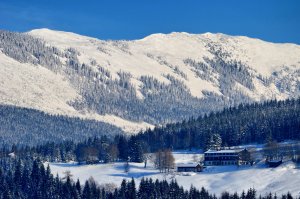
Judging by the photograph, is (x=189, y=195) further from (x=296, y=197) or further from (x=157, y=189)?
(x=296, y=197)

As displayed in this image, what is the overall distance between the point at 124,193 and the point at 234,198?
1095 inches

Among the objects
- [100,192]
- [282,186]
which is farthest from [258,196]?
[100,192]

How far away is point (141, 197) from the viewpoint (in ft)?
632

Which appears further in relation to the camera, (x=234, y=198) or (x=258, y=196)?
(x=258, y=196)

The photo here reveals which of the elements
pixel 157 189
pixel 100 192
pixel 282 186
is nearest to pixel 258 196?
pixel 282 186

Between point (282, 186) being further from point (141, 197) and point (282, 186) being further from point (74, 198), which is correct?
point (74, 198)

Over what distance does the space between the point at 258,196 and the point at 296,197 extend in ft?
39.6

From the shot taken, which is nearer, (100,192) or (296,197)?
(296,197)

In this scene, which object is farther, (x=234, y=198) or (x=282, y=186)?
(x=282, y=186)

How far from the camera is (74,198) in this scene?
19988 cm

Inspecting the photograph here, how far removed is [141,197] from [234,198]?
2422 cm

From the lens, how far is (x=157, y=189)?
19312 cm

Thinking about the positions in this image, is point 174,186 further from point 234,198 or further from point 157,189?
point 234,198

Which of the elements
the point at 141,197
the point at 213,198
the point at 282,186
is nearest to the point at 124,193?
the point at 141,197
